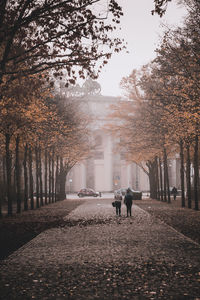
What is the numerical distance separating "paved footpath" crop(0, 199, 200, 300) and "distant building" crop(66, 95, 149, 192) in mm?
72998

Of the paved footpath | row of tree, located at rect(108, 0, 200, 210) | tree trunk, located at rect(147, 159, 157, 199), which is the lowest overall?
the paved footpath

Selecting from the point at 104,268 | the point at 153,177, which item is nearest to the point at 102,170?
the point at 153,177

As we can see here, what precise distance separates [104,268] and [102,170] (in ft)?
266

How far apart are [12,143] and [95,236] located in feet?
63.0

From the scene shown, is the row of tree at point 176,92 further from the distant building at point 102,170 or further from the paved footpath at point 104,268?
the distant building at point 102,170

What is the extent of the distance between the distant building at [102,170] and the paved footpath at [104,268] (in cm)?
7300

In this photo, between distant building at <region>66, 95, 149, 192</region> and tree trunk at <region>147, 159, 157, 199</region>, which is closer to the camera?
tree trunk at <region>147, 159, 157, 199</region>

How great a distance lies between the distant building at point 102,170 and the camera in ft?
287

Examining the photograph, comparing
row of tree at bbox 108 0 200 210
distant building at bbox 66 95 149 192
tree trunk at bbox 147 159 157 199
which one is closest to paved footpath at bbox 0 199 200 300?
row of tree at bbox 108 0 200 210

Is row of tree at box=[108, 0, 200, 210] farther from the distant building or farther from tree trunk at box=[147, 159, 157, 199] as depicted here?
the distant building

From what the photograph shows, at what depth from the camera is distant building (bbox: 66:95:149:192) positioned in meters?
87.6

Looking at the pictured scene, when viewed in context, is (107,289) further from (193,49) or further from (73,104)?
(73,104)

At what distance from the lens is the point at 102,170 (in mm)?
89812

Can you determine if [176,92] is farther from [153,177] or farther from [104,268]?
[153,177]
